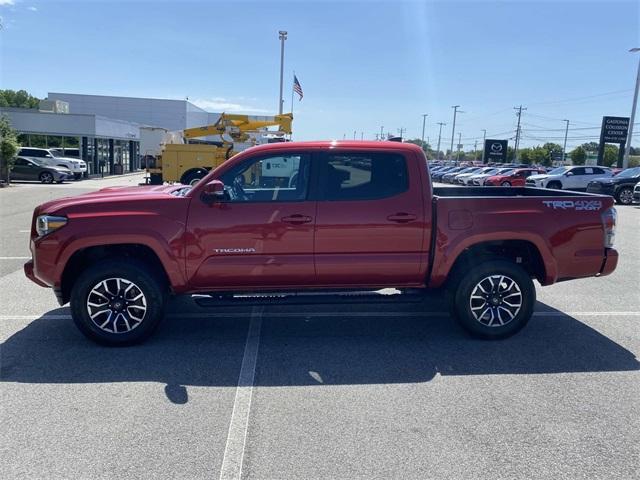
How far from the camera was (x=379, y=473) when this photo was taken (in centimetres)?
305

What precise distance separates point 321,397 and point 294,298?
4.20ft

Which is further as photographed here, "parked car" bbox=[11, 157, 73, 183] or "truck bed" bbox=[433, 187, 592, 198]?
"parked car" bbox=[11, 157, 73, 183]

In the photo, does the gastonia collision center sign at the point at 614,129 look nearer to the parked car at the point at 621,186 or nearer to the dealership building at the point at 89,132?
the parked car at the point at 621,186

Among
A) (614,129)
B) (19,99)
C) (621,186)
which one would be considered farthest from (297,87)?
(19,99)

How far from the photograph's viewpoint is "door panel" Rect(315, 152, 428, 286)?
498 centimetres

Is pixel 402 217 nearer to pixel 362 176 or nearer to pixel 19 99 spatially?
pixel 362 176

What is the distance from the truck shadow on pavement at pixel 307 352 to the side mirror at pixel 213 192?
1.43m

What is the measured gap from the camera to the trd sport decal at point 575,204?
17.1 feet

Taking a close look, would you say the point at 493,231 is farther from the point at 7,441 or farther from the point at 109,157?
the point at 109,157

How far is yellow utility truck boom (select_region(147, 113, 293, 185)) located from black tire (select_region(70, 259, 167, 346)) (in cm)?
1663

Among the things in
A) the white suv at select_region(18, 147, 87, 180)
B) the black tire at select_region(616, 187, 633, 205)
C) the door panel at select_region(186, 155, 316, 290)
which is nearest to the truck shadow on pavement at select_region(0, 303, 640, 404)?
the door panel at select_region(186, 155, 316, 290)

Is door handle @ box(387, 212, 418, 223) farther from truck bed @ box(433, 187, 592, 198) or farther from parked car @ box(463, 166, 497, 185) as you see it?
parked car @ box(463, 166, 497, 185)

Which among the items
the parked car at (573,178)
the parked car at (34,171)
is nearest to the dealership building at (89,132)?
the parked car at (34,171)

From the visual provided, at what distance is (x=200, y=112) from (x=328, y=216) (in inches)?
3058
